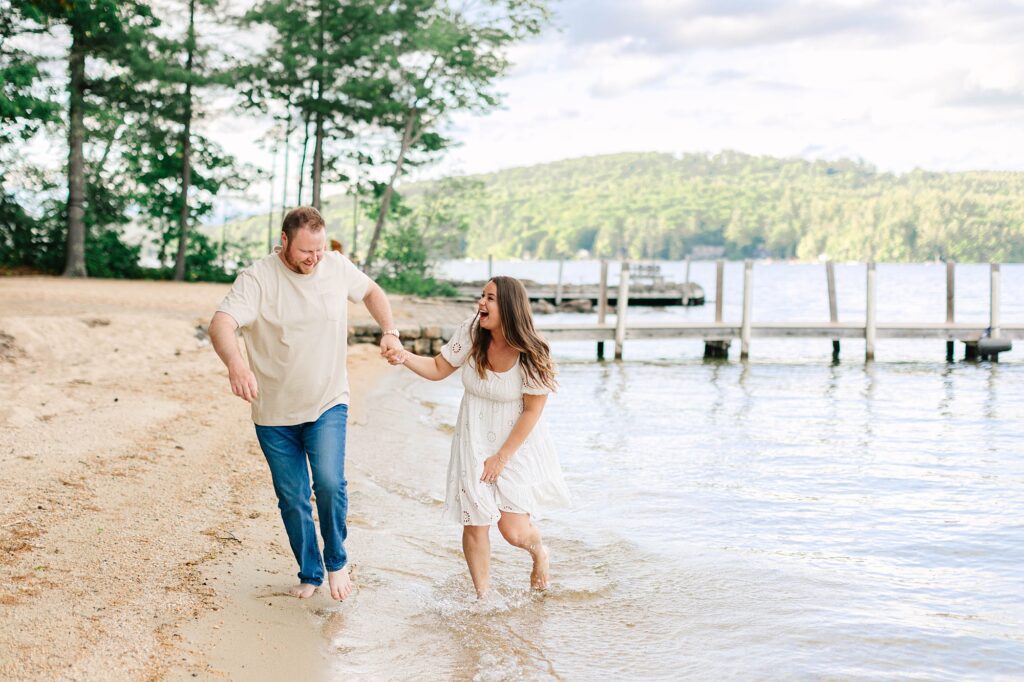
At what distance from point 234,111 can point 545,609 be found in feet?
83.2

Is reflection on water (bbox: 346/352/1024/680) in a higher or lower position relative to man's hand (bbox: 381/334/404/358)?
lower

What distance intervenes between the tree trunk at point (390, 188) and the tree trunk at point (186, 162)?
606 cm

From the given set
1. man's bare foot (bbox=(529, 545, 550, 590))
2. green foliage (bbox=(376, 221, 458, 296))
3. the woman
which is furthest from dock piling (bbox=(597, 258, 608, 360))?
the woman

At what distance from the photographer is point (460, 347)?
5051 millimetres

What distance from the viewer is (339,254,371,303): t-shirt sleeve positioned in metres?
4.80

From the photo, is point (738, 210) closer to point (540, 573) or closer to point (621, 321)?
point (621, 321)

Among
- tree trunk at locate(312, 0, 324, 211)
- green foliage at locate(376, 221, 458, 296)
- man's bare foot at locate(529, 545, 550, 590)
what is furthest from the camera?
green foliage at locate(376, 221, 458, 296)

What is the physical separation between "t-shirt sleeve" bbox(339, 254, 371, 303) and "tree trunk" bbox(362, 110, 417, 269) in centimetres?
2665

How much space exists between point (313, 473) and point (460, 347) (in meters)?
0.96

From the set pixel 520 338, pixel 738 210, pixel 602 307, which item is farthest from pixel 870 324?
pixel 738 210

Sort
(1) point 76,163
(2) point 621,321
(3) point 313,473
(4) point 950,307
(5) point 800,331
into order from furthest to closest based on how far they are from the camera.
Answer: (4) point 950,307 → (1) point 76,163 → (5) point 800,331 → (2) point 621,321 → (3) point 313,473

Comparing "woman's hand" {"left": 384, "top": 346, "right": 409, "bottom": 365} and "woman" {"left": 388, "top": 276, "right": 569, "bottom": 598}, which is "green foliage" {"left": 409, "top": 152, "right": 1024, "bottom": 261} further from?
"woman's hand" {"left": 384, "top": 346, "right": 409, "bottom": 365}

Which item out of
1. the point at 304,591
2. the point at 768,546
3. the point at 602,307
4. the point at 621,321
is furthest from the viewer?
the point at 602,307

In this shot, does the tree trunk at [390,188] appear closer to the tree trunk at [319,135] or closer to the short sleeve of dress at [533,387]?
the tree trunk at [319,135]
